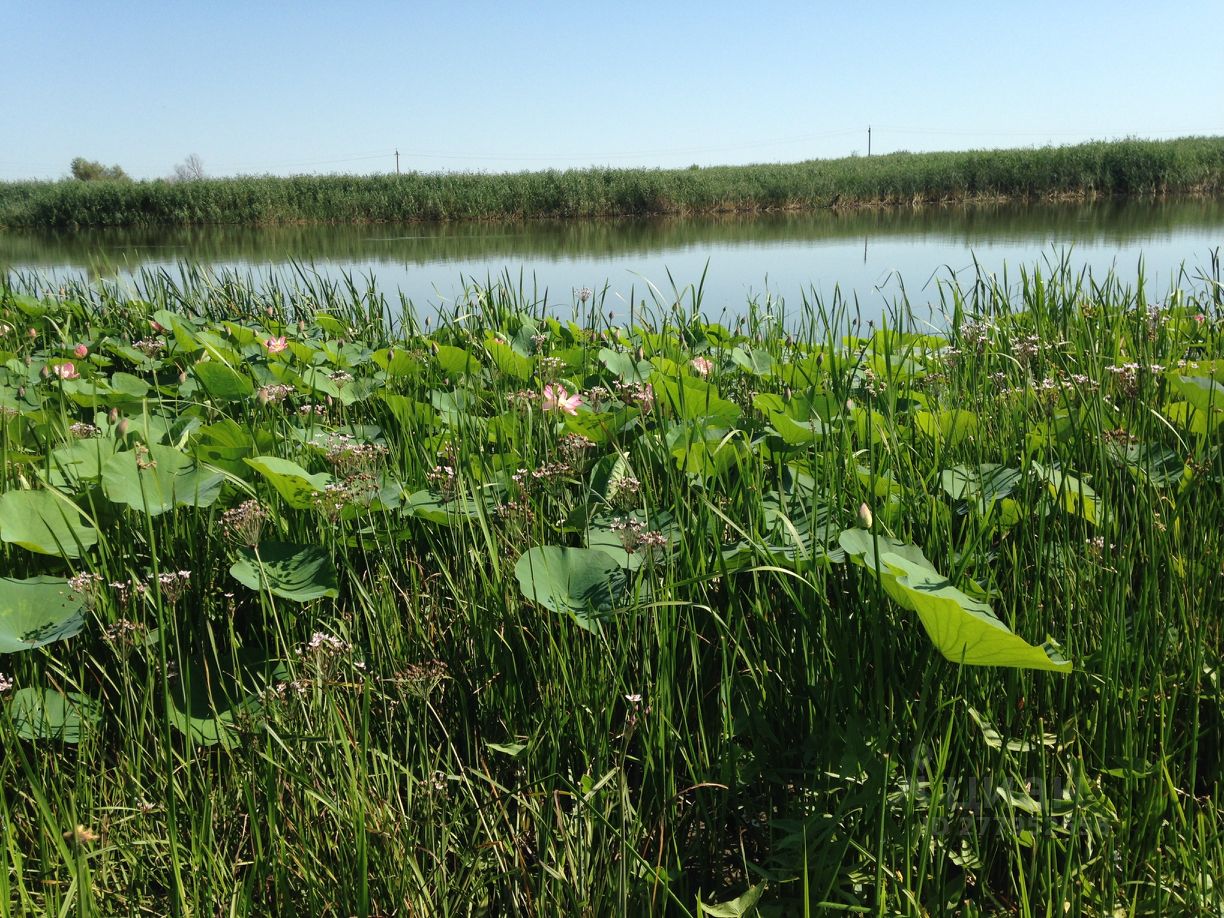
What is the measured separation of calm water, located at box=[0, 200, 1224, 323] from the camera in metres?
6.74

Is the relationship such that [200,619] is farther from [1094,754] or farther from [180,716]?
[1094,754]

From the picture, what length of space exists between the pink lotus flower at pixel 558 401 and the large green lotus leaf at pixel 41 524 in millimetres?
704

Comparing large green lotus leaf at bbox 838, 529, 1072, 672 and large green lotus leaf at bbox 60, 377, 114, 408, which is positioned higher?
large green lotus leaf at bbox 60, 377, 114, 408

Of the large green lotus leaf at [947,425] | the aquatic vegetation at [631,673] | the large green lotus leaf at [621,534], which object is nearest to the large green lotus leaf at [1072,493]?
the aquatic vegetation at [631,673]

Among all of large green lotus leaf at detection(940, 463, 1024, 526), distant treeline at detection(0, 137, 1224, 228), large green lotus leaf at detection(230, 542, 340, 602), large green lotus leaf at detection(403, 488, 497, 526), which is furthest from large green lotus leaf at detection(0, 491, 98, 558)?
distant treeline at detection(0, 137, 1224, 228)

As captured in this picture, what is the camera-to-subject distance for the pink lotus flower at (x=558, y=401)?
153 centimetres

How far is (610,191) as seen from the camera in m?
20.6

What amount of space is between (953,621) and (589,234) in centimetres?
1463

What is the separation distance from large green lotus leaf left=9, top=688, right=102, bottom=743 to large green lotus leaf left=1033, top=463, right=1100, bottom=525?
45.2 inches

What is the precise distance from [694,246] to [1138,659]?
11.2 meters

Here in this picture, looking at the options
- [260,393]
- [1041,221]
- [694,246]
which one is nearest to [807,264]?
[694,246]

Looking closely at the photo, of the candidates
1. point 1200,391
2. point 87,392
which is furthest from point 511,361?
point 1200,391

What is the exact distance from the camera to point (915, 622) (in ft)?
3.14

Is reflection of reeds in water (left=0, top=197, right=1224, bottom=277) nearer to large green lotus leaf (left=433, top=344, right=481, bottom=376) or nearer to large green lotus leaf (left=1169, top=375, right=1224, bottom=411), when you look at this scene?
large green lotus leaf (left=433, top=344, right=481, bottom=376)
